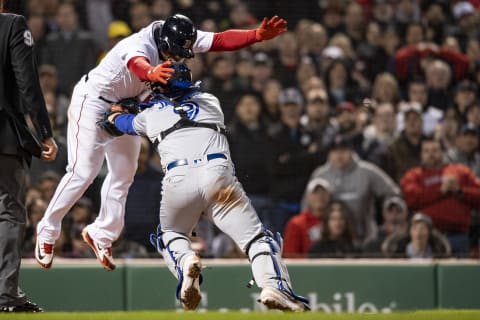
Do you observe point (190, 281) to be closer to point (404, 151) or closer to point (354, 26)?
point (404, 151)

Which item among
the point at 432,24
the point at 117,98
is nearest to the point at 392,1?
the point at 432,24

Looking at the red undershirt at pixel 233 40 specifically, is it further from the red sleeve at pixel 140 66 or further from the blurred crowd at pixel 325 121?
Result: the blurred crowd at pixel 325 121

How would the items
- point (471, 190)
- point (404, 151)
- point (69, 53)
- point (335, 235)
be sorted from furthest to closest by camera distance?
point (69, 53)
point (404, 151)
point (471, 190)
point (335, 235)

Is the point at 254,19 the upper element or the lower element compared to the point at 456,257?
upper

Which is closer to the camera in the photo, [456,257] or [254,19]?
[456,257]

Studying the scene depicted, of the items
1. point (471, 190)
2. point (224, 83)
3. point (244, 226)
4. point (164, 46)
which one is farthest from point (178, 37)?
point (224, 83)

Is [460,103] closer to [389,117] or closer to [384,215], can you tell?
[389,117]

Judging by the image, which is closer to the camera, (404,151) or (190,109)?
(190,109)

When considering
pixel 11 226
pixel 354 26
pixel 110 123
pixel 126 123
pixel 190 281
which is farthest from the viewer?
pixel 354 26
